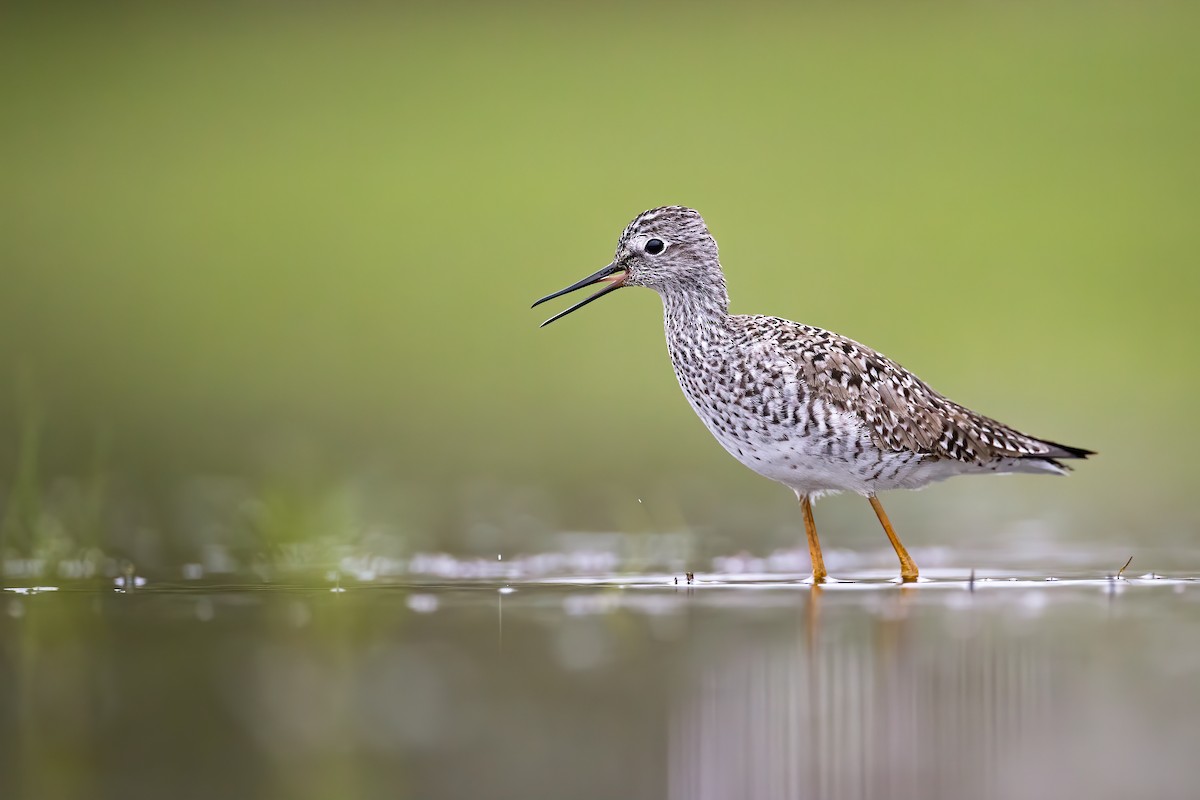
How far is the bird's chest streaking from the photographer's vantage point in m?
8.20

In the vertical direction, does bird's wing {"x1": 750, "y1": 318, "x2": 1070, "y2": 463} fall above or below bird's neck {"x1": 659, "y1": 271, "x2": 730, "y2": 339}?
below

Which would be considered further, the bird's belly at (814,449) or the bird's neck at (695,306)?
the bird's neck at (695,306)

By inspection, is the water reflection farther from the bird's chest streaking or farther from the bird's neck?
the bird's neck

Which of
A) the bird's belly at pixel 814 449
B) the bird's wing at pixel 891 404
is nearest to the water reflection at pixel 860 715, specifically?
the bird's belly at pixel 814 449

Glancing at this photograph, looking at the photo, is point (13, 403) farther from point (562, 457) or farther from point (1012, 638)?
point (1012, 638)

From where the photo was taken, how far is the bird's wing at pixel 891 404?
27.5 feet

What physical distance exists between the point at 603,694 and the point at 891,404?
12.9 ft

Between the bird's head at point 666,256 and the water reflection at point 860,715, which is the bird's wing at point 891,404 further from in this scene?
the water reflection at point 860,715

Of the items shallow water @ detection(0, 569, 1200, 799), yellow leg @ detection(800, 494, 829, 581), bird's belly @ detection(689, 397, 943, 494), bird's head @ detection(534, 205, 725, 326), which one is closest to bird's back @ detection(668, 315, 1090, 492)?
bird's belly @ detection(689, 397, 943, 494)

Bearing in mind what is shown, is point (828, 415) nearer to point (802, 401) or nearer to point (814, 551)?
point (802, 401)

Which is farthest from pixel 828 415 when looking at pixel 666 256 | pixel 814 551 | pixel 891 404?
pixel 666 256

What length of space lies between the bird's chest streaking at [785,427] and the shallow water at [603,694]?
1183mm

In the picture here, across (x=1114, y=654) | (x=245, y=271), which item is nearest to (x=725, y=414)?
(x=1114, y=654)

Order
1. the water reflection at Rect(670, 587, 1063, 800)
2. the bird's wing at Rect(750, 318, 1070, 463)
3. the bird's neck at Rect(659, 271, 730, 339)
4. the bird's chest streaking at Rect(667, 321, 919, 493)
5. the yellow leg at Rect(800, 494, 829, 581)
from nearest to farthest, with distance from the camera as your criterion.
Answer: the water reflection at Rect(670, 587, 1063, 800) < the yellow leg at Rect(800, 494, 829, 581) < the bird's chest streaking at Rect(667, 321, 919, 493) < the bird's wing at Rect(750, 318, 1070, 463) < the bird's neck at Rect(659, 271, 730, 339)
